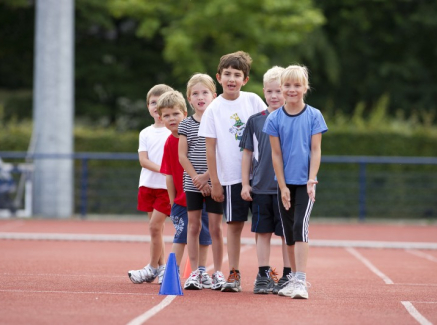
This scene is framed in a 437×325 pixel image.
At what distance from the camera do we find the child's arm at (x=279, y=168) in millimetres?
7371

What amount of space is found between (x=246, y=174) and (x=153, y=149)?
1.46m

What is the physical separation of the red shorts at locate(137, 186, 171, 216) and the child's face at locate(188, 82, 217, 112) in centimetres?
107

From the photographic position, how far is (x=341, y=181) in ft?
67.8

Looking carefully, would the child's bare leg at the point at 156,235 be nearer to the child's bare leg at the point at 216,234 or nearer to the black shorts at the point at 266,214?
the child's bare leg at the point at 216,234

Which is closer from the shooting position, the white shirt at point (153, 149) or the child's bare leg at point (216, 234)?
the child's bare leg at point (216, 234)

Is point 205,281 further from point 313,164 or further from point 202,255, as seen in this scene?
point 313,164

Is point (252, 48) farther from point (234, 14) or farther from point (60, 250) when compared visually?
point (60, 250)

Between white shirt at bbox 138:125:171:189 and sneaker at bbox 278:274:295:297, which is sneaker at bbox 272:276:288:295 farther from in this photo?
white shirt at bbox 138:125:171:189

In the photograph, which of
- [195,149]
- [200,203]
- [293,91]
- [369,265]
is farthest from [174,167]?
[369,265]

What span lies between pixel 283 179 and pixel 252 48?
17.9 meters

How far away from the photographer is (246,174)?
769 cm

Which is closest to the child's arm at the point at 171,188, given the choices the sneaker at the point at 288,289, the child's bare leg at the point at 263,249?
the child's bare leg at the point at 263,249

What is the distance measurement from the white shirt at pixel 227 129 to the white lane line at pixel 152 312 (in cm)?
129

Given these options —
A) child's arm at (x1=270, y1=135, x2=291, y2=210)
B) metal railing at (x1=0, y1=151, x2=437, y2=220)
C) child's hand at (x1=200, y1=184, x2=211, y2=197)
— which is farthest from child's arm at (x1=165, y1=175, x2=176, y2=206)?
Result: metal railing at (x1=0, y1=151, x2=437, y2=220)
